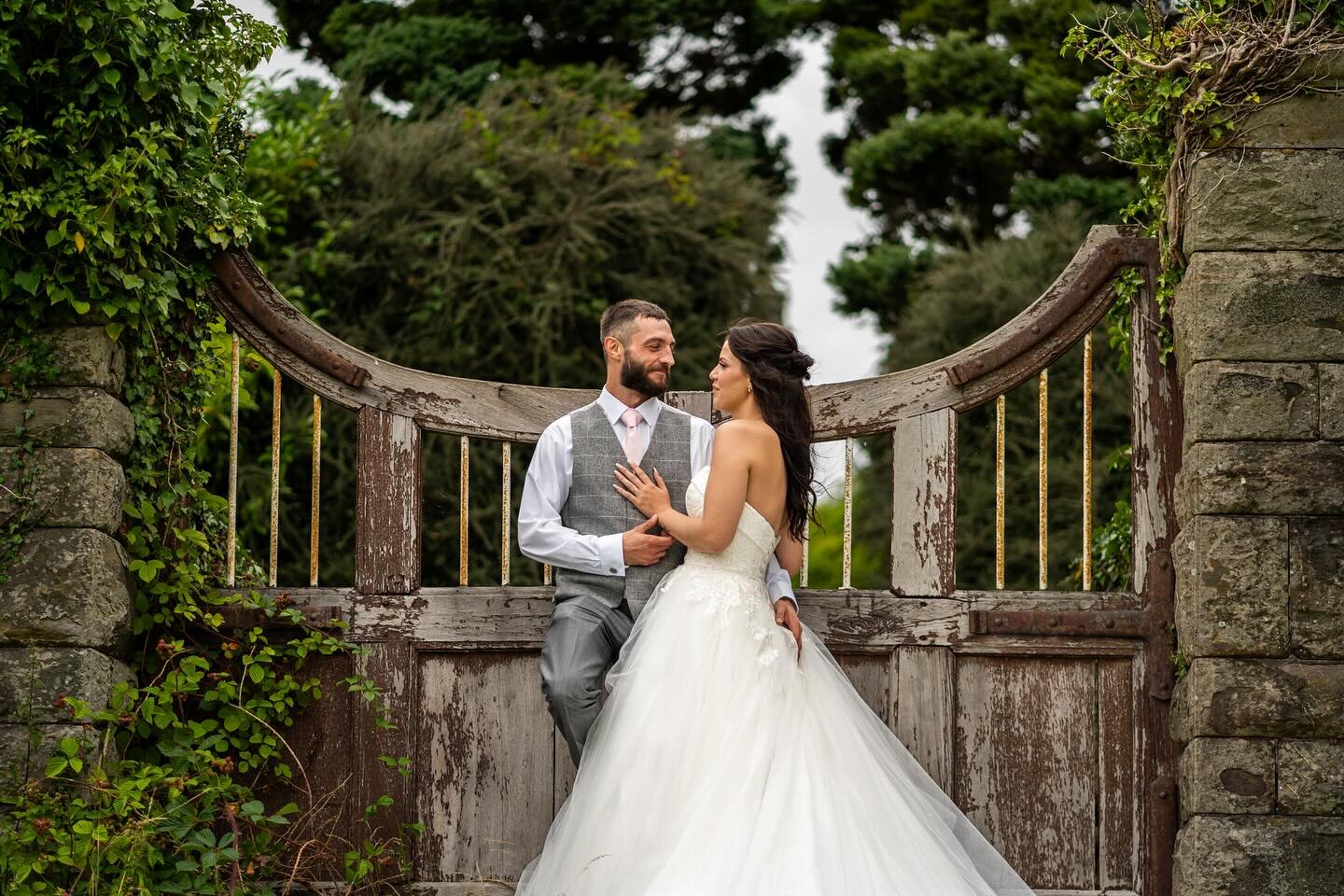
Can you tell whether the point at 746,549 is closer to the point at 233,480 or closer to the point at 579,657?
the point at 579,657

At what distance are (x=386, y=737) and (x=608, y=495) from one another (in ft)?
3.36

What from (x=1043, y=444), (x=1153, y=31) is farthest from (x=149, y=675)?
(x=1153, y=31)

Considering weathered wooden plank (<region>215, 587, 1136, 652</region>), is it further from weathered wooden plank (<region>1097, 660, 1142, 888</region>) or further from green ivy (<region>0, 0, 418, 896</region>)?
weathered wooden plank (<region>1097, 660, 1142, 888</region>)

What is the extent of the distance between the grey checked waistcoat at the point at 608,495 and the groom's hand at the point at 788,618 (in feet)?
1.10

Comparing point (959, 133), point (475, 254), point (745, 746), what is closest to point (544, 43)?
point (959, 133)

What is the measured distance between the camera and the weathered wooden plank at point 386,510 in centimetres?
442

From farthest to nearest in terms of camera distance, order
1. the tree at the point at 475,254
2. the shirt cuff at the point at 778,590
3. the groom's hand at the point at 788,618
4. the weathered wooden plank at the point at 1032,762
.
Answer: the tree at the point at 475,254 < the weathered wooden plank at the point at 1032,762 < the shirt cuff at the point at 778,590 < the groom's hand at the point at 788,618

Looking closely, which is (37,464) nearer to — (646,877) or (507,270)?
(646,877)

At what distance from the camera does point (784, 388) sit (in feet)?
13.7

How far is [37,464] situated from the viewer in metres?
3.97

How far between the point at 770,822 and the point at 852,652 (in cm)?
93

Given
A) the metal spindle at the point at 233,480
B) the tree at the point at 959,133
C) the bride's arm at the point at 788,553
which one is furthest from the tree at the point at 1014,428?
the metal spindle at the point at 233,480

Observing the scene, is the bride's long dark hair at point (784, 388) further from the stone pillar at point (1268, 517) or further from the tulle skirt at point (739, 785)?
the stone pillar at point (1268, 517)

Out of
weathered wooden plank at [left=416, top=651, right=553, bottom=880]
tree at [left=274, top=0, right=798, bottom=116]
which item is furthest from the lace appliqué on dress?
tree at [left=274, top=0, right=798, bottom=116]
